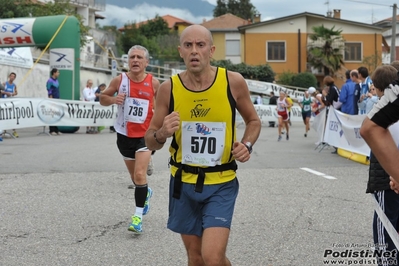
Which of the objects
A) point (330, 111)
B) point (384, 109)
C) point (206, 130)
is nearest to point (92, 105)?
point (330, 111)

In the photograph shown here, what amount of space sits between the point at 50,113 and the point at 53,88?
44.8 inches

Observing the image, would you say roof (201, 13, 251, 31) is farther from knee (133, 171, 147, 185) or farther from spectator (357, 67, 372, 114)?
knee (133, 171, 147, 185)

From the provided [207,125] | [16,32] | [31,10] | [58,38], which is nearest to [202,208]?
[207,125]

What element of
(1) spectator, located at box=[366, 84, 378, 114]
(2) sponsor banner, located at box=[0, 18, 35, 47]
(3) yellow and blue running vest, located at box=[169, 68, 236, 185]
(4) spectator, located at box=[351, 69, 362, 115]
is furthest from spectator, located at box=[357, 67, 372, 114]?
(2) sponsor banner, located at box=[0, 18, 35, 47]

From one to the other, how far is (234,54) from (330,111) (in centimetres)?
5309

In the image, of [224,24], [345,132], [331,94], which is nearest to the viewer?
[345,132]

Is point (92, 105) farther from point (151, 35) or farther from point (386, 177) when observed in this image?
point (151, 35)

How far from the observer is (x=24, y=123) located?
2028 centimetres

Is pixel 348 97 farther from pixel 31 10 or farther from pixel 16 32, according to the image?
pixel 31 10

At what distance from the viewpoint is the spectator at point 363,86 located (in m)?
14.5

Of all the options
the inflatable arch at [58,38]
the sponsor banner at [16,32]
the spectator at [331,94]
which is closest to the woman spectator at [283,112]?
the spectator at [331,94]

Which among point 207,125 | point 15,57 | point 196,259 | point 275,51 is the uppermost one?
point 275,51

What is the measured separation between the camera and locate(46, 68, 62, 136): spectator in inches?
865

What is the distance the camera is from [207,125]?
457 centimetres
